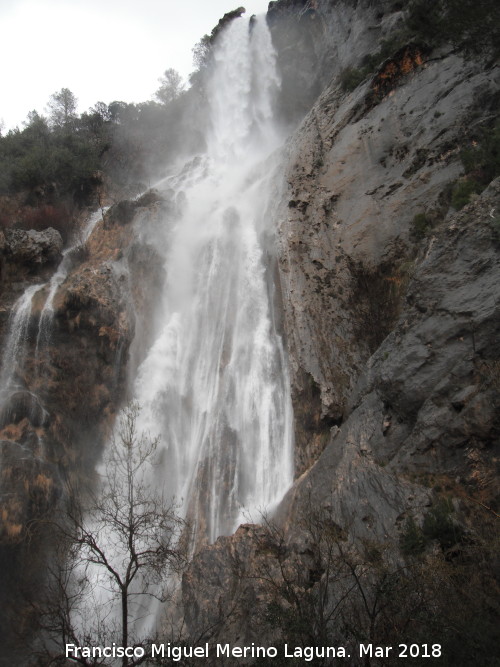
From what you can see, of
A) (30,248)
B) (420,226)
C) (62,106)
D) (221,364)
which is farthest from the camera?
(62,106)

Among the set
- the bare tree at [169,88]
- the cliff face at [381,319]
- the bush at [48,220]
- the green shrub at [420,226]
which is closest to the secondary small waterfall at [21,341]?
the bush at [48,220]

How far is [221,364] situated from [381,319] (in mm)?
8081

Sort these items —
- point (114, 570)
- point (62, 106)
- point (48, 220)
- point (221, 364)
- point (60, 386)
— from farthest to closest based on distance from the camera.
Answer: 1. point (62, 106)
2. point (48, 220)
3. point (60, 386)
4. point (221, 364)
5. point (114, 570)

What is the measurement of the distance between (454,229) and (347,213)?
6581 mm

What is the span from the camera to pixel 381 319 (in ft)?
47.8

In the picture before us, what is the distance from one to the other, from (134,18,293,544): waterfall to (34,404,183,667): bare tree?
1.78 metres

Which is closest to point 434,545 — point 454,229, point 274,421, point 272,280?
point 454,229

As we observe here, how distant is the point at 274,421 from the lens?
55.2ft

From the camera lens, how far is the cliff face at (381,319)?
30.6 ft

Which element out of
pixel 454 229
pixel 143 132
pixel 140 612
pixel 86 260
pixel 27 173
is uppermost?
pixel 143 132

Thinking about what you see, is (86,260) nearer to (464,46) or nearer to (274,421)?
(274,421)

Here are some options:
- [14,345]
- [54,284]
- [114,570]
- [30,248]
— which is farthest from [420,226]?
[30,248]

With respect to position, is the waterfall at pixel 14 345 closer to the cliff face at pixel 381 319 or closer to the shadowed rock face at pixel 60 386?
the shadowed rock face at pixel 60 386

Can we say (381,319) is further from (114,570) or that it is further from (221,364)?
(114,570)
